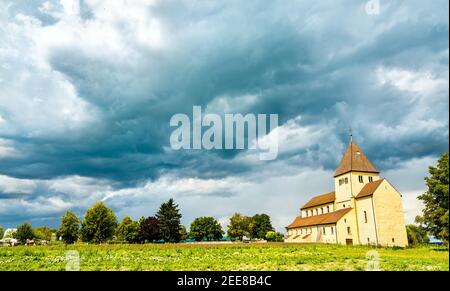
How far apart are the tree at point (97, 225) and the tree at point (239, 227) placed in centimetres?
4524

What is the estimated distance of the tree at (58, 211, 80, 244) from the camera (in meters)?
90.4

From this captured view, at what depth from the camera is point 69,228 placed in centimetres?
9069

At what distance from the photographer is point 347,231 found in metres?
59.8

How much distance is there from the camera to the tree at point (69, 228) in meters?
90.4

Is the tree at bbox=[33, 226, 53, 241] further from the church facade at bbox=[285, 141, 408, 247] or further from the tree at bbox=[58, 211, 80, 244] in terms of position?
the church facade at bbox=[285, 141, 408, 247]

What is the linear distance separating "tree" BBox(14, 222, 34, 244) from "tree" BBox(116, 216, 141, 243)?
4532 cm

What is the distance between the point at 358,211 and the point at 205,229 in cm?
7326

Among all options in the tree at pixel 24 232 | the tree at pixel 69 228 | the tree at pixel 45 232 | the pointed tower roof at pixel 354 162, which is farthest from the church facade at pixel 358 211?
the tree at pixel 45 232

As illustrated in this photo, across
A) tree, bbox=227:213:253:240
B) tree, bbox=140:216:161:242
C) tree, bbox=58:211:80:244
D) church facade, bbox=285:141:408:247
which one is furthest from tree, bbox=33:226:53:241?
church facade, bbox=285:141:408:247

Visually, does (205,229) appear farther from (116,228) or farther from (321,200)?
(321,200)

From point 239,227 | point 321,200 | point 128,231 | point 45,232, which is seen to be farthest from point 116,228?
point 45,232
